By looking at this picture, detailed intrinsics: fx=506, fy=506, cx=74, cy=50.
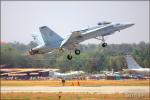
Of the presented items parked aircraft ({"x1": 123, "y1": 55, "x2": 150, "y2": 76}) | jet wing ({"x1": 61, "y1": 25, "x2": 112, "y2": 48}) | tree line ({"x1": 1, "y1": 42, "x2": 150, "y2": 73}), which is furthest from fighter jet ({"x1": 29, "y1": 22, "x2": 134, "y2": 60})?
parked aircraft ({"x1": 123, "y1": 55, "x2": 150, "y2": 76})

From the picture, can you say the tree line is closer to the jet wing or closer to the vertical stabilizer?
the vertical stabilizer

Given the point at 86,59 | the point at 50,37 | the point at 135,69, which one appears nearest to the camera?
the point at 50,37

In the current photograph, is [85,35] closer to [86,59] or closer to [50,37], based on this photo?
[50,37]

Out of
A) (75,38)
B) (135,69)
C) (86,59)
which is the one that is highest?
(75,38)

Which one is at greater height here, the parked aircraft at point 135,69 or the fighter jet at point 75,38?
the fighter jet at point 75,38

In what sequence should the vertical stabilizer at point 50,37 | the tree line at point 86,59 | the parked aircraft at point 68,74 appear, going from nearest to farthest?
the vertical stabilizer at point 50,37, the tree line at point 86,59, the parked aircraft at point 68,74

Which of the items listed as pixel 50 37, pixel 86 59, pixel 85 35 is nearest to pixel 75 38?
pixel 85 35

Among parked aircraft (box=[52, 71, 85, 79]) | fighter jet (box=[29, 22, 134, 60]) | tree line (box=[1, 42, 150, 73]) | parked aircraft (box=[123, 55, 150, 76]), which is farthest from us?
parked aircraft (box=[52, 71, 85, 79])

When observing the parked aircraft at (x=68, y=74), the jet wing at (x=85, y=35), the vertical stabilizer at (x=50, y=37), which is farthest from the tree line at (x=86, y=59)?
the jet wing at (x=85, y=35)

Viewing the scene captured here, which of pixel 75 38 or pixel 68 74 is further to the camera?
pixel 68 74

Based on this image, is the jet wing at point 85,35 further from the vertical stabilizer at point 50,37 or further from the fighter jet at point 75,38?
the vertical stabilizer at point 50,37

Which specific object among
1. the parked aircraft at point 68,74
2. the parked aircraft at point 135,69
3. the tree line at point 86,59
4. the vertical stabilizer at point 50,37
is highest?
the vertical stabilizer at point 50,37

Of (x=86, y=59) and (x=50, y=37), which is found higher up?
(x=50, y=37)

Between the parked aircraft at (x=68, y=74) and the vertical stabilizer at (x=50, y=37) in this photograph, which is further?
the parked aircraft at (x=68, y=74)
